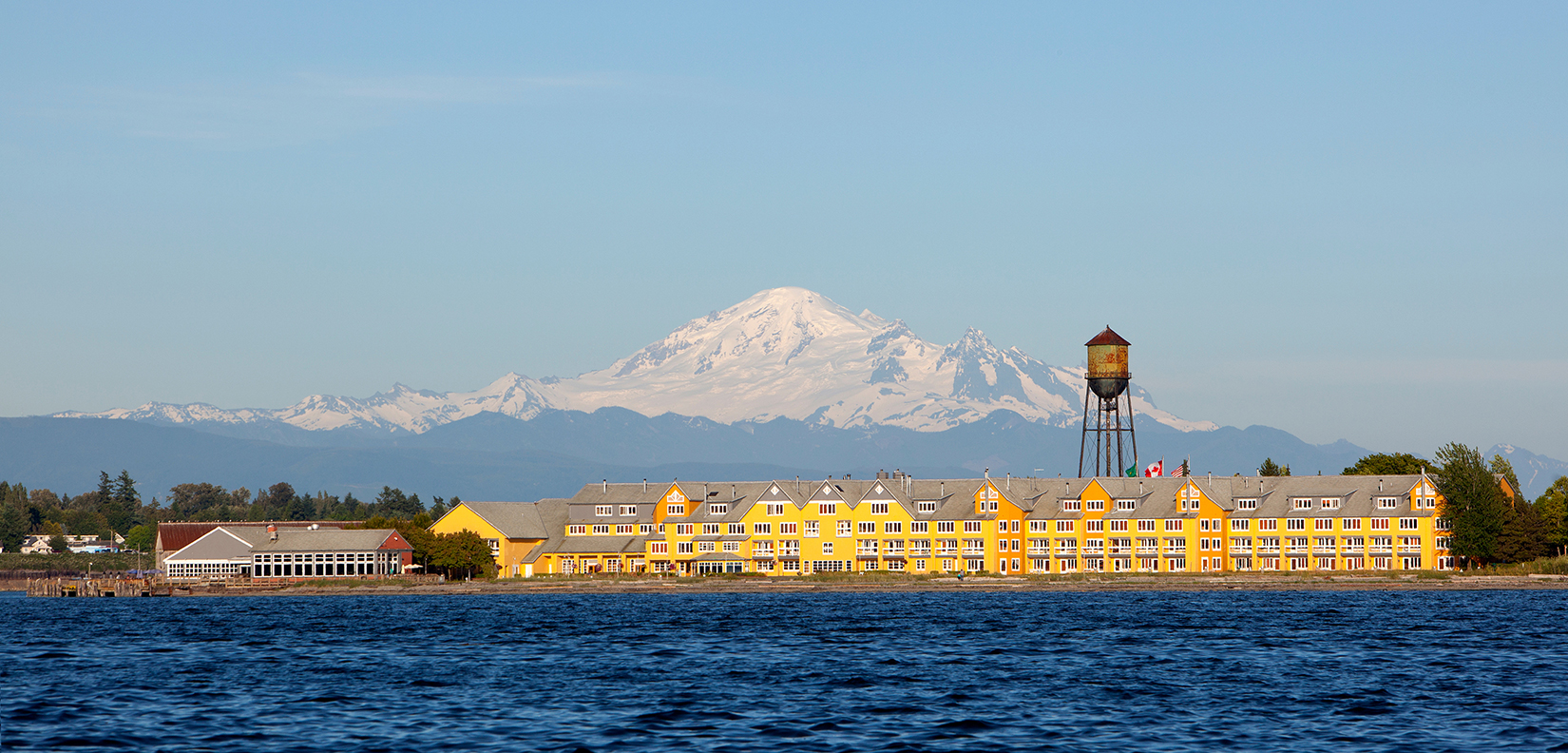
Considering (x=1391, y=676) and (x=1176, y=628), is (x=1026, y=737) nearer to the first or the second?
(x=1391, y=676)

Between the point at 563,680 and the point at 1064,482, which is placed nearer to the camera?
the point at 563,680

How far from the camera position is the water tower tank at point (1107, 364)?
17175 cm

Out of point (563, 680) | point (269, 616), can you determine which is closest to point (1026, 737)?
point (563, 680)

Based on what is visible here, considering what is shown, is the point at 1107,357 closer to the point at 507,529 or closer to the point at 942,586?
the point at 942,586

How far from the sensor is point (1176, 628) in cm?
9306

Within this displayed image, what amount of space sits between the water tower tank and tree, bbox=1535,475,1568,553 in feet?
126

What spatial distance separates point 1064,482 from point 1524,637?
76.5 m

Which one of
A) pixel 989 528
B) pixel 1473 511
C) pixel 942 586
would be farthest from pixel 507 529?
pixel 1473 511

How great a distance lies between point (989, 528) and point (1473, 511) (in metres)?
39.6

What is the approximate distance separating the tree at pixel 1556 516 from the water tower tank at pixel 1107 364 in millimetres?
38507

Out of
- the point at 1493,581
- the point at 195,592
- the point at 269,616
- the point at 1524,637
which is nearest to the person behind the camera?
the point at 1524,637

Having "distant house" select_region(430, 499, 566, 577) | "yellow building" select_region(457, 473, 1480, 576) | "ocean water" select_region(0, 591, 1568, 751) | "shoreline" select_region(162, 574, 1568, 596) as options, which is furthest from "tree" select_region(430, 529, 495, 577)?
"ocean water" select_region(0, 591, 1568, 751)

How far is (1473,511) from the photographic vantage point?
468 ft

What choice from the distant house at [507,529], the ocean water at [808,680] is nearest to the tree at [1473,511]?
the ocean water at [808,680]
